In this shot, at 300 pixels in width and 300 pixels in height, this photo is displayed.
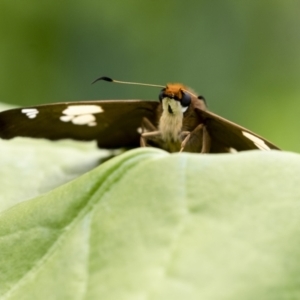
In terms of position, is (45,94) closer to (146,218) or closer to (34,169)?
(34,169)

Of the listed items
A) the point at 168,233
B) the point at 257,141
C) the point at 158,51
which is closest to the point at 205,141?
the point at 257,141

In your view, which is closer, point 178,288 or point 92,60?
point 178,288

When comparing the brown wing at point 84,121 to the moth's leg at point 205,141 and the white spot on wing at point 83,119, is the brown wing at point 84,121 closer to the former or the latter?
the white spot on wing at point 83,119

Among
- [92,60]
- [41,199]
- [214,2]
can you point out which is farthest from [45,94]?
[41,199]

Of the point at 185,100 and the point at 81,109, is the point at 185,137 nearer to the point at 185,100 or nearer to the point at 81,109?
the point at 185,100

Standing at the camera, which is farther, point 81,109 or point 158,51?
point 158,51

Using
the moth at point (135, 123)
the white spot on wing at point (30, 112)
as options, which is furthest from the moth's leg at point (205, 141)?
the white spot on wing at point (30, 112)
